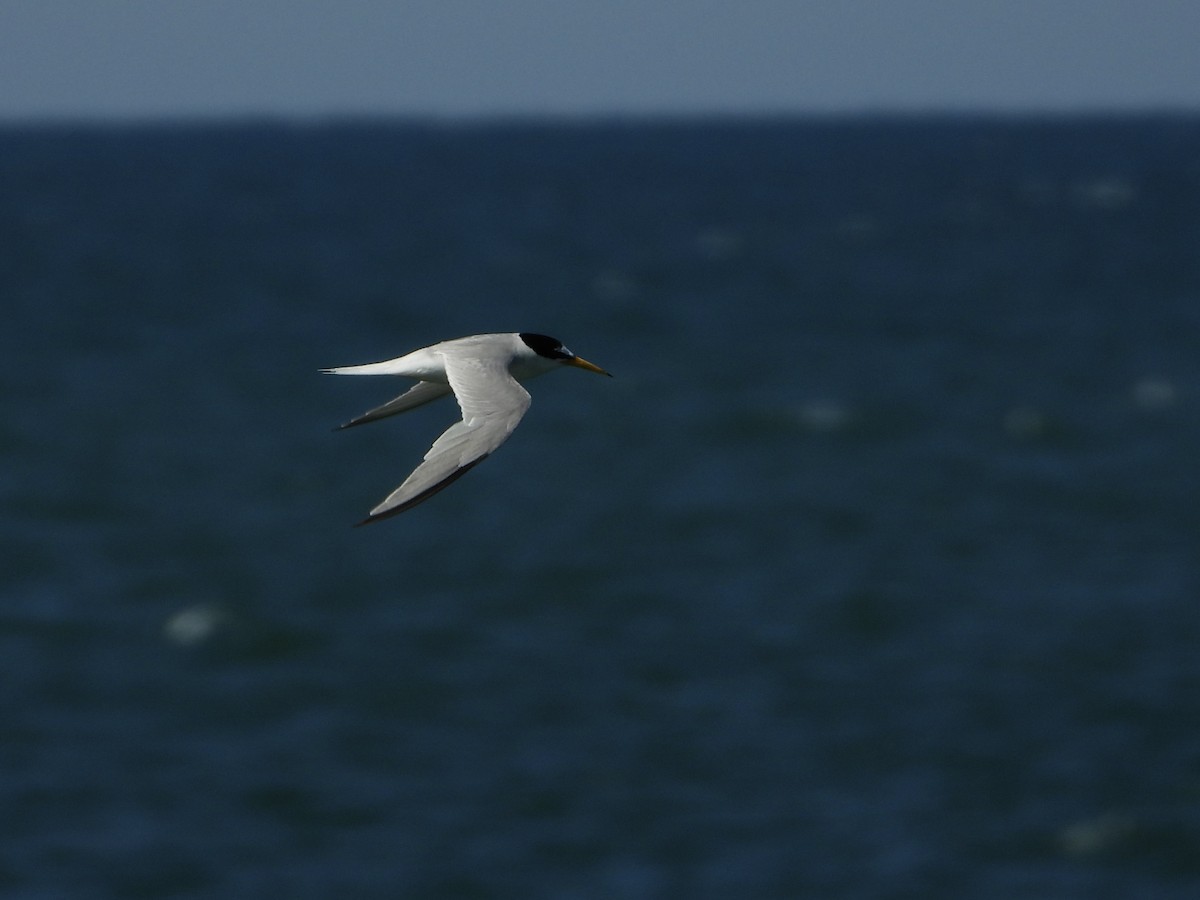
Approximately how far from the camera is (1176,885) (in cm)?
2511

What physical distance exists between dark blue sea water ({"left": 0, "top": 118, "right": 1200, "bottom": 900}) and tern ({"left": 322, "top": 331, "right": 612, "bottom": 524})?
17613 mm

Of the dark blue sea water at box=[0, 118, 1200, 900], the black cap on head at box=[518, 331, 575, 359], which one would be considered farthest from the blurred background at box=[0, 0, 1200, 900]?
the black cap on head at box=[518, 331, 575, 359]

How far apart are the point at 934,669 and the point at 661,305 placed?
4657cm

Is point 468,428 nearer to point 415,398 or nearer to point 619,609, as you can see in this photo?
point 415,398

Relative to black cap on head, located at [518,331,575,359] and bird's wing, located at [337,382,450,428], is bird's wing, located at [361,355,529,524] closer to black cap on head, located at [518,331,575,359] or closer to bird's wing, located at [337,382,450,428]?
bird's wing, located at [337,382,450,428]

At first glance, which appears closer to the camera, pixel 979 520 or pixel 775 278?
pixel 979 520

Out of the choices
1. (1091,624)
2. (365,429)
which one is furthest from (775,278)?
(1091,624)

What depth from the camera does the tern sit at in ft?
19.0

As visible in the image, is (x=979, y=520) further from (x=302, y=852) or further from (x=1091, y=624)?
(x=302, y=852)

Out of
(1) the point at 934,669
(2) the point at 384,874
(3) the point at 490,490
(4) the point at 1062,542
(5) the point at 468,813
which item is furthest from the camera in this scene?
(3) the point at 490,490

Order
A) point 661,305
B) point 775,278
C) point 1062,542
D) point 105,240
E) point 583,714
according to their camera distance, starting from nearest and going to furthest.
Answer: point 583,714
point 1062,542
point 661,305
point 775,278
point 105,240

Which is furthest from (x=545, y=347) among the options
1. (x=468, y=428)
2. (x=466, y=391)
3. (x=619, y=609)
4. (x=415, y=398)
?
(x=619, y=609)

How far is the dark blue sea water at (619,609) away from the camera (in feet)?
85.3

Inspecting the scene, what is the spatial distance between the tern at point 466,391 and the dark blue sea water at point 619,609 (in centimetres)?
1761
